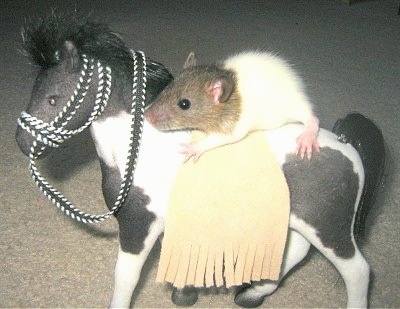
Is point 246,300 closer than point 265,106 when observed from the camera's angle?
No

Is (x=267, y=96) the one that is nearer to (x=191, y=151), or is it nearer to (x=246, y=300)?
(x=191, y=151)

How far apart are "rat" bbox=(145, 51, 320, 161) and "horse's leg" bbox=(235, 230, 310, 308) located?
0.22m

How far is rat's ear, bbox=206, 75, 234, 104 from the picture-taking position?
70 cm

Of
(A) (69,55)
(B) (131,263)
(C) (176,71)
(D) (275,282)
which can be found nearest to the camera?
(A) (69,55)

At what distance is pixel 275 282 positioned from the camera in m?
0.90

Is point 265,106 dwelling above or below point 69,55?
below

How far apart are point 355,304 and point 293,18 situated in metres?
2.47

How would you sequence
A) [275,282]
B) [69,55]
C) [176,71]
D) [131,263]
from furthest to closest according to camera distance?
[176,71] → [275,282] → [131,263] → [69,55]

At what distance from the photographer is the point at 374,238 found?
1.08 meters

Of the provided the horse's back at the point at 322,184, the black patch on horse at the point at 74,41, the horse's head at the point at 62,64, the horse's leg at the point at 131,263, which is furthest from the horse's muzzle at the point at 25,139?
the horse's back at the point at 322,184

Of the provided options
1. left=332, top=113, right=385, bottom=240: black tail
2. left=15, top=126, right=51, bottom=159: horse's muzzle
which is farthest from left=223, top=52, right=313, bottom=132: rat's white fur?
left=15, top=126, right=51, bottom=159: horse's muzzle

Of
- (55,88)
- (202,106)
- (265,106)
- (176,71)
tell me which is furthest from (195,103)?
(176,71)

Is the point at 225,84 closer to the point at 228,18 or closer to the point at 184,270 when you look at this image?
the point at 184,270

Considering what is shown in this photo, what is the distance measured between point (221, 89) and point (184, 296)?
0.44 m
